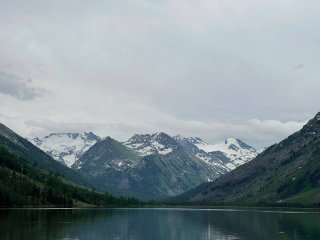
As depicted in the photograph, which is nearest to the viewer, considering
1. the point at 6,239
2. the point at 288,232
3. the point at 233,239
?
the point at 6,239

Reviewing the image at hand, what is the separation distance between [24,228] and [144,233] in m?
35.0

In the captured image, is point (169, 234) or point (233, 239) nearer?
point (233, 239)

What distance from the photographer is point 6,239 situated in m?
113

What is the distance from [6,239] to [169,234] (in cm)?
5329

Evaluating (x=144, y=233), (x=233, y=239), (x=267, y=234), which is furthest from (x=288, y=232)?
(x=144, y=233)

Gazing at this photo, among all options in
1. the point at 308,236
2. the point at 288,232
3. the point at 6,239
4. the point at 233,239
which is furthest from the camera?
the point at 288,232

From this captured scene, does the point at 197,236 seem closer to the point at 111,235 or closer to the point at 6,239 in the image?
the point at 111,235

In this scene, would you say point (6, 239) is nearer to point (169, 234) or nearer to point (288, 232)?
point (169, 234)

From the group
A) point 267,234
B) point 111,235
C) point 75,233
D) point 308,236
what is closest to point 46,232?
point 75,233

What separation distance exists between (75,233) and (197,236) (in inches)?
1369

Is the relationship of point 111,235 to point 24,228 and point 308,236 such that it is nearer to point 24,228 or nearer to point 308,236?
point 24,228

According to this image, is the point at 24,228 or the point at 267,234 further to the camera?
the point at 267,234

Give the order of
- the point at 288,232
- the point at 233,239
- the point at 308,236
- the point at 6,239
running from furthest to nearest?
the point at 288,232 → the point at 308,236 → the point at 233,239 → the point at 6,239

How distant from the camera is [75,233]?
13925cm
